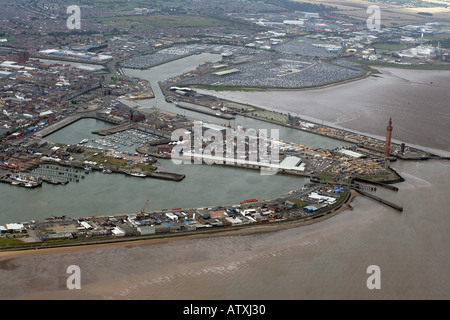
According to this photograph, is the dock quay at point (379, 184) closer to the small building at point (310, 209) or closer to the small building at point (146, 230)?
the small building at point (310, 209)

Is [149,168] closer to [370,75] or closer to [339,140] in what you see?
[339,140]

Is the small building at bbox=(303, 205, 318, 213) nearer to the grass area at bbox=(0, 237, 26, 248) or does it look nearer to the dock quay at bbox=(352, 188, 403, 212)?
the dock quay at bbox=(352, 188, 403, 212)

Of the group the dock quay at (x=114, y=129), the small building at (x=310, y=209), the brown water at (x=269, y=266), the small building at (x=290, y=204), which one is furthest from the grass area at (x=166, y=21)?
the brown water at (x=269, y=266)

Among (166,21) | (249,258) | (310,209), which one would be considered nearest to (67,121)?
(310,209)

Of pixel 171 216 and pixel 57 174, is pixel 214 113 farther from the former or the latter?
pixel 171 216

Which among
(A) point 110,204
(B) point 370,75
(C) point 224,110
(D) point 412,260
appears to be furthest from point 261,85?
(D) point 412,260
